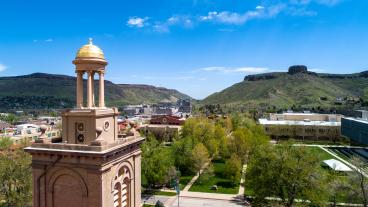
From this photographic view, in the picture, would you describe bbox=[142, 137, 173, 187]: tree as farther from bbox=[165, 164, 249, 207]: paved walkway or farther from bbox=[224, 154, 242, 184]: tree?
bbox=[224, 154, 242, 184]: tree

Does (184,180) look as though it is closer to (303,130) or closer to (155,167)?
(155,167)

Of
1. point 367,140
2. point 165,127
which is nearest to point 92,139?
point 165,127

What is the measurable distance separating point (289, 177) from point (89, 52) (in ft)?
71.0

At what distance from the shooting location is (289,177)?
2602 cm

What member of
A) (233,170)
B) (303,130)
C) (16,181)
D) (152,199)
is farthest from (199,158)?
(303,130)

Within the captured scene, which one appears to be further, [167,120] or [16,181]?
[167,120]

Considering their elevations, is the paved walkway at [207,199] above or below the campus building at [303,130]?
below

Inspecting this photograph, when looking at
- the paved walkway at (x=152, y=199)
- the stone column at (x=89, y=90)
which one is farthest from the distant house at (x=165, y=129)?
the stone column at (x=89, y=90)

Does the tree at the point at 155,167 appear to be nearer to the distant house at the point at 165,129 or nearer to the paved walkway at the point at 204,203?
the paved walkway at the point at 204,203

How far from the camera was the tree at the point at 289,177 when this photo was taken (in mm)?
25672

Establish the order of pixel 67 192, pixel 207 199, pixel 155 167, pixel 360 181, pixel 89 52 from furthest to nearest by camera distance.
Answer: pixel 155 167, pixel 207 199, pixel 360 181, pixel 89 52, pixel 67 192

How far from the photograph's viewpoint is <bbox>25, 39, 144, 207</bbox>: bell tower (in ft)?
36.2

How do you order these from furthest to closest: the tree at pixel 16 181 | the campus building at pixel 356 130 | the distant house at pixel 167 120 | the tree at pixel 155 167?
the distant house at pixel 167 120
the campus building at pixel 356 130
the tree at pixel 155 167
the tree at pixel 16 181

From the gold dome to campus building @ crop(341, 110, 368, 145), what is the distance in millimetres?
75699
